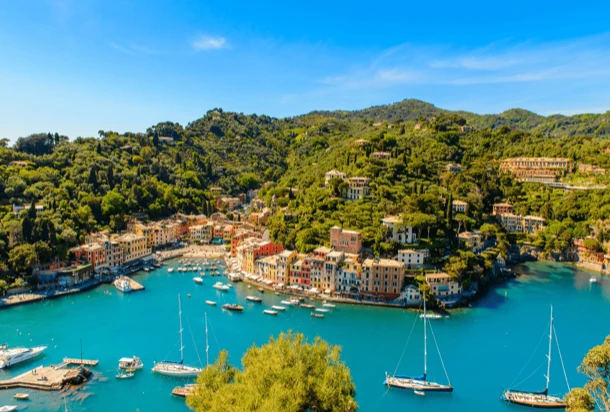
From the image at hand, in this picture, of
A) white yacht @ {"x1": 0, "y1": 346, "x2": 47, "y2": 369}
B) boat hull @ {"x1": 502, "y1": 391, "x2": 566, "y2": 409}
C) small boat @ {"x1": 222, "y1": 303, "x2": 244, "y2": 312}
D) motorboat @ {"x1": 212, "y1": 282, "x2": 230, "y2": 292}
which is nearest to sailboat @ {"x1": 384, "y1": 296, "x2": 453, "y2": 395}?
boat hull @ {"x1": 502, "y1": 391, "x2": 566, "y2": 409}

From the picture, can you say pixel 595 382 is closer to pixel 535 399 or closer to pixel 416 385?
pixel 535 399

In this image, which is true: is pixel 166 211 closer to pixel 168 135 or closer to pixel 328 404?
pixel 168 135

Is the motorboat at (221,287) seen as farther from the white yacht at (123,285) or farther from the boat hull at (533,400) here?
the boat hull at (533,400)

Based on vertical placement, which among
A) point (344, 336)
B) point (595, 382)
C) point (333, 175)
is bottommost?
point (344, 336)

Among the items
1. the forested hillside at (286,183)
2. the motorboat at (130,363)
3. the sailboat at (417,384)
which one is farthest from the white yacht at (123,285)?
the sailboat at (417,384)

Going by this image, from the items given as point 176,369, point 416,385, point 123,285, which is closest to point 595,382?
point 416,385

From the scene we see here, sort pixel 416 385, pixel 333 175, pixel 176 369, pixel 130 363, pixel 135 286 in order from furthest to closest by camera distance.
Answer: pixel 333 175 → pixel 135 286 → pixel 130 363 → pixel 176 369 → pixel 416 385

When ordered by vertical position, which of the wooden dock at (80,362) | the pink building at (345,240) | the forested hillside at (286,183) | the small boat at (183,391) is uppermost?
the forested hillside at (286,183)
